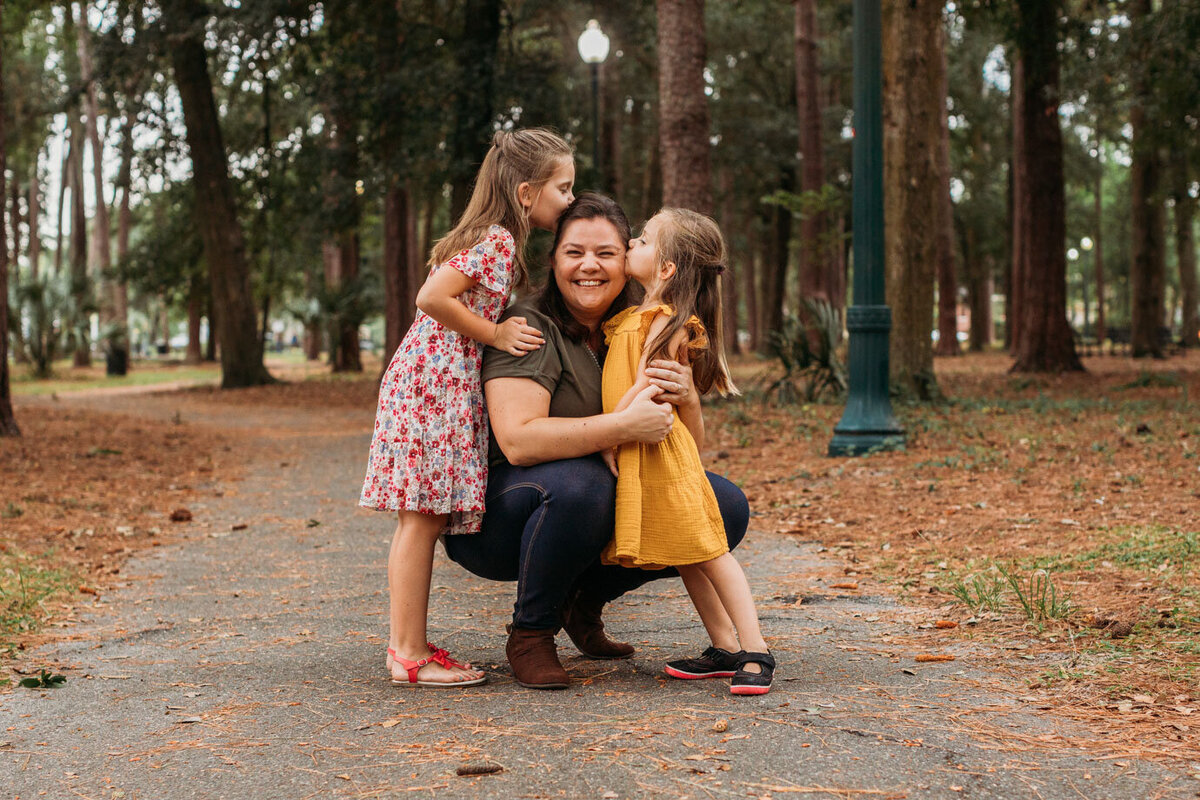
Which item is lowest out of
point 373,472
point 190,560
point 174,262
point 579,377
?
point 190,560

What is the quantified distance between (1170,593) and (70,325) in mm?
28312

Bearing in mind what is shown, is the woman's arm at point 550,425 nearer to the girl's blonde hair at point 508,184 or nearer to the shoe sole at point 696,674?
the girl's blonde hair at point 508,184

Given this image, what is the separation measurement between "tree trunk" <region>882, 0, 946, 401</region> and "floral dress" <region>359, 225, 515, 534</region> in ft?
31.1

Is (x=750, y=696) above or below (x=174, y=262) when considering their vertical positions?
below

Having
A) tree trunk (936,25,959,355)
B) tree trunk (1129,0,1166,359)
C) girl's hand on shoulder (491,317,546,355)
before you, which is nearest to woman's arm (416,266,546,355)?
girl's hand on shoulder (491,317,546,355)

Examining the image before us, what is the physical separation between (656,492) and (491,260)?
0.92 meters

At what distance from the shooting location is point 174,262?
26781 millimetres

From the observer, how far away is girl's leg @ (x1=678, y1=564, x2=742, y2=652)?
12.3ft

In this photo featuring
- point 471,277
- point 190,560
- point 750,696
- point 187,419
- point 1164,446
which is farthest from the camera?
point 187,419

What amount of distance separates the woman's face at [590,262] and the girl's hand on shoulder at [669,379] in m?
0.35

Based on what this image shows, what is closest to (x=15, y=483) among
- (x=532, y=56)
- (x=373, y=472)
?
(x=373, y=472)

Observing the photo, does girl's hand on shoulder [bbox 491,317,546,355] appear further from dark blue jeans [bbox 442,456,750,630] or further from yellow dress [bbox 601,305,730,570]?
dark blue jeans [bbox 442,456,750,630]

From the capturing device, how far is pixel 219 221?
22.0 metres

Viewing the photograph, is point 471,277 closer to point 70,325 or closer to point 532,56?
point 532,56
